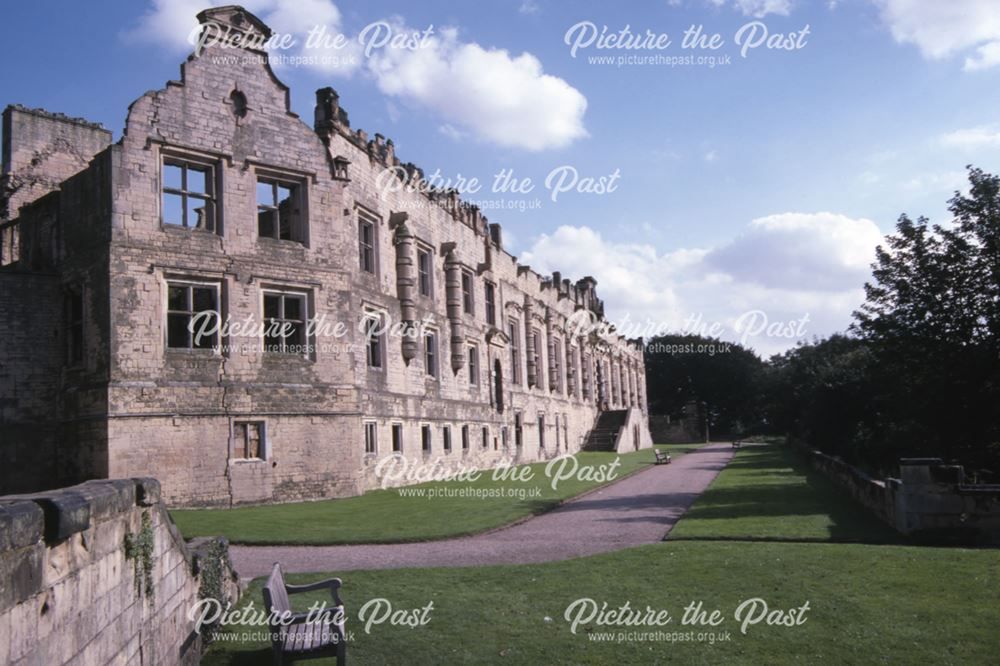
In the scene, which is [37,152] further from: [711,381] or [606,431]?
[711,381]

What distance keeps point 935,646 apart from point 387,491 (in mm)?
18722

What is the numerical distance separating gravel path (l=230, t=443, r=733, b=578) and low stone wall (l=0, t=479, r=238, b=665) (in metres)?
4.62

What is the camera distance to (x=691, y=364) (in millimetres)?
97625

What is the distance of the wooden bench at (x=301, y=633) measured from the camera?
24.0 ft

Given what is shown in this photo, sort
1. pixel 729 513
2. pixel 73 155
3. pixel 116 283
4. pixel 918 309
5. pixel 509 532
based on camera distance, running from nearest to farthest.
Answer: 1. pixel 509 532
2. pixel 729 513
3. pixel 116 283
4. pixel 918 309
5. pixel 73 155

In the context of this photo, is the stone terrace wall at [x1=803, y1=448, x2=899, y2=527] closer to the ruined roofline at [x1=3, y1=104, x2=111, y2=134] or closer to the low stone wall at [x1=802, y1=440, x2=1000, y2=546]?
the low stone wall at [x1=802, y1=440, x2=1000, y2=546]

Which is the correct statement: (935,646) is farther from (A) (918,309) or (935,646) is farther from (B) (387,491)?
(B) (387,491)

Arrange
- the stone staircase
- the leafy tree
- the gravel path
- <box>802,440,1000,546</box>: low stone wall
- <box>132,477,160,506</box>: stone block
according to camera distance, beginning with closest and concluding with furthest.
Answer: <box>132,477,160,506</box>: stone block < the gravel path < <box>802,440,1000,546</box>: low stone wall < the stone staircase < the leafy tree

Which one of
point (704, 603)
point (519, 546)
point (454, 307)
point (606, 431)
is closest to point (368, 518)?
point (519, 546)

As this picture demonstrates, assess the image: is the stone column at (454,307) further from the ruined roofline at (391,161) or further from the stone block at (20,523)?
the stone block at (20,523)

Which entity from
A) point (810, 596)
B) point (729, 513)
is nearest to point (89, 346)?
point (729, 513)

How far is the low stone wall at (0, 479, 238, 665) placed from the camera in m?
4.39

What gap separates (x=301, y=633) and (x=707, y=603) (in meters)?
5.02

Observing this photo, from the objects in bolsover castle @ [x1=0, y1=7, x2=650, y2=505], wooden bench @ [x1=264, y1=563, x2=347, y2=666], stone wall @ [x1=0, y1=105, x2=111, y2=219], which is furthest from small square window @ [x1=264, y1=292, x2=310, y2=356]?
wooden bench @ [x1=264, y1=563, x2=347, y2=666]
